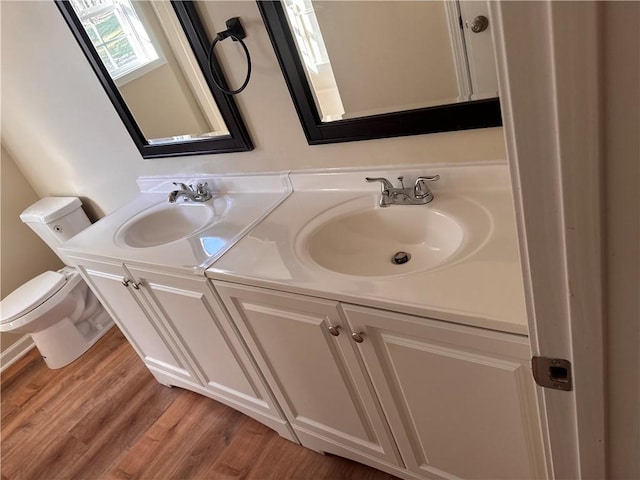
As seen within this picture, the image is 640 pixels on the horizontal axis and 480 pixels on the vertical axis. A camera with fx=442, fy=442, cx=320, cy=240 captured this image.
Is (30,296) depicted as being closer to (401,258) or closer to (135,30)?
(135,30)

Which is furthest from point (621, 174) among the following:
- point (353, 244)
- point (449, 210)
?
point (353, 244)

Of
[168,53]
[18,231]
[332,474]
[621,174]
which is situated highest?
[168,53]

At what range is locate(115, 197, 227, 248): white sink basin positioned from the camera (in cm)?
171

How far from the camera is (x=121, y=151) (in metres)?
2.05

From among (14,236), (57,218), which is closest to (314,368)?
(57,218)

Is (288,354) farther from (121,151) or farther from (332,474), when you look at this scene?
(121,151)

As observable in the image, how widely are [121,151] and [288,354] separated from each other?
134cm

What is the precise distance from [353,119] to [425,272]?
0.57 m

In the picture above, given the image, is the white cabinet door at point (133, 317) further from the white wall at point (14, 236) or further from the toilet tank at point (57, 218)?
the white wall at point (14, 236)

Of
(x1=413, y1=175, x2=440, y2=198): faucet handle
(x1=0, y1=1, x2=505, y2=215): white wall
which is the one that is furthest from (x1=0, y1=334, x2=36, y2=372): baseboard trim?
(x1=413, y1=175, x2=440, y2=198): faucet handle

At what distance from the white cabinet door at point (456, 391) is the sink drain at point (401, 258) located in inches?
10.0

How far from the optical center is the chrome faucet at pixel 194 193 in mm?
1757

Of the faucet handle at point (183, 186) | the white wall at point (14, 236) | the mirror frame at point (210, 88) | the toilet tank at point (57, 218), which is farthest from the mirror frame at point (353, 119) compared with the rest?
the white wall at point (14, 236)

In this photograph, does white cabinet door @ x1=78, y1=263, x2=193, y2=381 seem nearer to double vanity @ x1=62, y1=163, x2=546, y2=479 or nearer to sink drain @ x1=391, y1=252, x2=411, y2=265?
double vanity @ x1=62, y1=163, x2=546, y2=479
